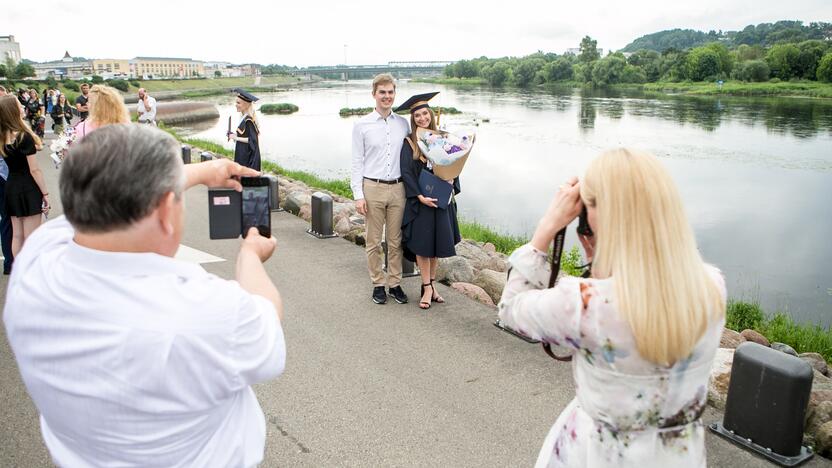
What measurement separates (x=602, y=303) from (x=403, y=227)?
4313mm

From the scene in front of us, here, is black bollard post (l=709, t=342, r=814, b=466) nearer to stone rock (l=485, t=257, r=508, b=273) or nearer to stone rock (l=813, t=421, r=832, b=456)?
stone rock (l=813, t=421, r=832, b=456)

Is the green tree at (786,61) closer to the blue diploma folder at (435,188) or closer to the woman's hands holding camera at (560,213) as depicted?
the blue diploma folder at (435,188)

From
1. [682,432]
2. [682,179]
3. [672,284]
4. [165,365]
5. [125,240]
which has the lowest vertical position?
[682,179]

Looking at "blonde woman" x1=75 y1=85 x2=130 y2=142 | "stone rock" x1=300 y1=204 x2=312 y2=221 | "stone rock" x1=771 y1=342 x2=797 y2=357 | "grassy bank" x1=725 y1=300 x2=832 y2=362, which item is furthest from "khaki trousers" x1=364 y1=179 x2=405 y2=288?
"grassy bank" x1=725 y1=300 x2=832 y2=362

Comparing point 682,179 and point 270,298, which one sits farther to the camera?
point 682,179

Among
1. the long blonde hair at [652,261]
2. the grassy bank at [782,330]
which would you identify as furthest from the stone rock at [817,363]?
the long blonde hair at [652,261]

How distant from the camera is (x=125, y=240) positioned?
1356mm

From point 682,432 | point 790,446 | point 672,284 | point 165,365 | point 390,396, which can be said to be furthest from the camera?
point 390,396

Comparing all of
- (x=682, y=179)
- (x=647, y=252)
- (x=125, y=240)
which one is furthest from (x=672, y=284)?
(x=682, y=179)

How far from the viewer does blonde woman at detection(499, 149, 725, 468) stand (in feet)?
5.15

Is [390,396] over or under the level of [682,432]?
under

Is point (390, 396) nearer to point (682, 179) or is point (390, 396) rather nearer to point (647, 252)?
point (647, 252)

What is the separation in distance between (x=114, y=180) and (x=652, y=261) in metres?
1.27

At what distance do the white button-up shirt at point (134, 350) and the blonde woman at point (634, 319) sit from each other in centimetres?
79
